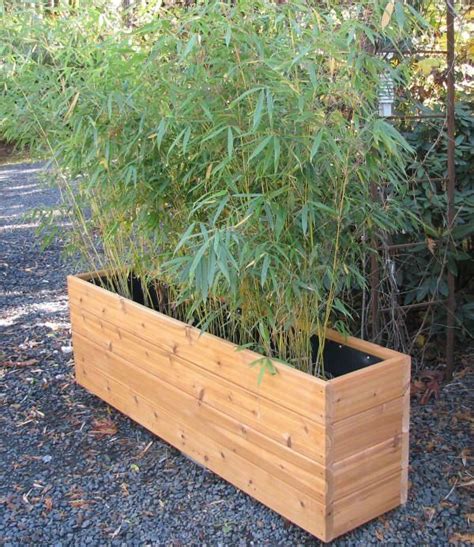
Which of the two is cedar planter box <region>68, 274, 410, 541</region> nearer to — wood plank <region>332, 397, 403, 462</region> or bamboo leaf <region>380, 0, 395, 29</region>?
wood plank <region>332, 397, 403, 462</region>

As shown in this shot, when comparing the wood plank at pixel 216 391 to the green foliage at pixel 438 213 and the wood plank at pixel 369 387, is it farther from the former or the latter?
the green foliage at pixel 438 213

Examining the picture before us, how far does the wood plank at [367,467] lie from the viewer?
1973 mm

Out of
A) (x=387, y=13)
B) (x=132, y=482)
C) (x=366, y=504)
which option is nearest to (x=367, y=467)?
(x=366, y=504)

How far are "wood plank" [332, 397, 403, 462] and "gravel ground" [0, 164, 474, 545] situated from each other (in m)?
0.27

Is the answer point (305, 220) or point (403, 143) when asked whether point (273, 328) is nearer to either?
point (305, 220)

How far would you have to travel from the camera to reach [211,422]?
233 cm

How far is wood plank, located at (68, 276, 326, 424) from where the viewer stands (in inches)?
76.9

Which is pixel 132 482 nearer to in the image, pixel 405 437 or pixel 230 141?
pixel 405 437

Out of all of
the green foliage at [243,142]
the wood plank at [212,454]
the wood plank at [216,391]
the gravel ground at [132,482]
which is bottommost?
the gravel ground at [132,482]

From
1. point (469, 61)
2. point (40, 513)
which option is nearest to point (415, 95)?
point (469, 61)

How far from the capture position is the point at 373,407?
2023 mm

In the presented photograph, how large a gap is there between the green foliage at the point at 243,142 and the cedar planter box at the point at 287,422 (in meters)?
0.14

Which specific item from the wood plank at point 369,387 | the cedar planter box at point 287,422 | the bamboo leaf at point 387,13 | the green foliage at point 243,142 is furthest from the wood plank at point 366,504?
the bamboo leaf at point 387,13

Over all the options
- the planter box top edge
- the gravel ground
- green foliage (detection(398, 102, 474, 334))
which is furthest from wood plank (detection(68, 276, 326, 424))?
green foliage (detection(398, 102, 474, 334))
